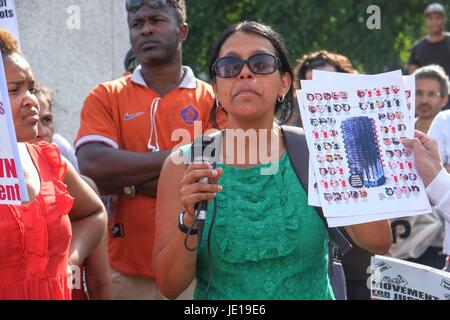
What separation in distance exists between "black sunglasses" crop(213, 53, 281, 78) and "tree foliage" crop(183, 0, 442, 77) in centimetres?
1140

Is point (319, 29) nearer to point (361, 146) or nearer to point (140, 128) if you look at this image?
point (140, 128)

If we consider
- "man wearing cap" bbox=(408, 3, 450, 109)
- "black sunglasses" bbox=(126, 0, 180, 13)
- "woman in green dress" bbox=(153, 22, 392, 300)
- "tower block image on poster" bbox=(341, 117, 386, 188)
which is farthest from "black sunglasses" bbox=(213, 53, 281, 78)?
"man wearing cap" bbox=(408, 3, 450, 109)

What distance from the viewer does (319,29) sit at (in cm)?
1571

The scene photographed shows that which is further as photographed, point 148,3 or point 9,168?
point 148,3

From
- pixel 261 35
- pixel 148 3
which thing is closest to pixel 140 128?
pixel 148 3

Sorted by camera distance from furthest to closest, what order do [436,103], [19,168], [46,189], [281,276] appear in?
[436,103] < [46,189] < [281,276] < [19,168]

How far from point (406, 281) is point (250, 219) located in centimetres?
62

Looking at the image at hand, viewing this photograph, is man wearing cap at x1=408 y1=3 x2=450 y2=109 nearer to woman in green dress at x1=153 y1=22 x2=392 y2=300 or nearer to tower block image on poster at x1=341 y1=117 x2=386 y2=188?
woman in green dress at x1=153 y1=22 x2=392 y2=300

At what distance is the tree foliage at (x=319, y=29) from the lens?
1538 centimetres

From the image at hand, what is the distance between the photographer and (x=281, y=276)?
3.53 metres

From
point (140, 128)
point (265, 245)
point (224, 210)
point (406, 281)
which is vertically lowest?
point (406, 281)

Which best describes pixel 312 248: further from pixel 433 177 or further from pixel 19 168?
pixel 19 168
